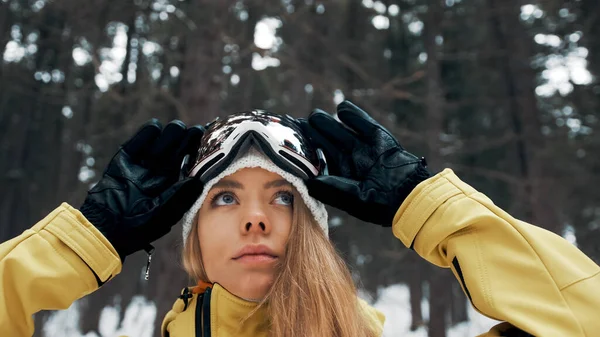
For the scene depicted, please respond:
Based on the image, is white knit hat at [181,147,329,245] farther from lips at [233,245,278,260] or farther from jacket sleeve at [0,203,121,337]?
jacket sleeve at [0,203,121,337]

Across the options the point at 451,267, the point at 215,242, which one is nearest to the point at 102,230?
the point at 215,242

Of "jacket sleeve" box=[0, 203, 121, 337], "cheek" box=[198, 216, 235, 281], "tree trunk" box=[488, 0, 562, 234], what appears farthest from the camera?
"tree trunk" box=[488, 0, 562, 234]

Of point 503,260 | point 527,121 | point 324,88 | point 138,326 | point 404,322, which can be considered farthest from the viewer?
point 404,322

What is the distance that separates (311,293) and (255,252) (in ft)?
0.78

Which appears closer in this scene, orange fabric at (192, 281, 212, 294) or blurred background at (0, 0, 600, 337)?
orange fabric at (192, 281, 212, 294)

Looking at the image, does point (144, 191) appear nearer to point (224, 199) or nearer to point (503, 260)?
point (224, 199)

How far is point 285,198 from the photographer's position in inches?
71.5

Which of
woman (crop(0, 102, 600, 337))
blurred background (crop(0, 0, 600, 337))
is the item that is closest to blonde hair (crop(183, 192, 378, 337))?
woman (crop(0, 102, 600, 337))

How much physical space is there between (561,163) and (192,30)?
28.0ft

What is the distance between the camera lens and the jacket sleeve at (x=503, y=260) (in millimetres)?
1355

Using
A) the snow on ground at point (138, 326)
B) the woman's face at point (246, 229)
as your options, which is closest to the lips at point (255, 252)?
the woman's face at point (246, 229)

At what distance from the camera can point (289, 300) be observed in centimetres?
162

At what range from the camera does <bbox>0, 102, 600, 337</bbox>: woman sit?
1433 mm

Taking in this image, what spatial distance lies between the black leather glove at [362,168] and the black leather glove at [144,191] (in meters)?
0.50
